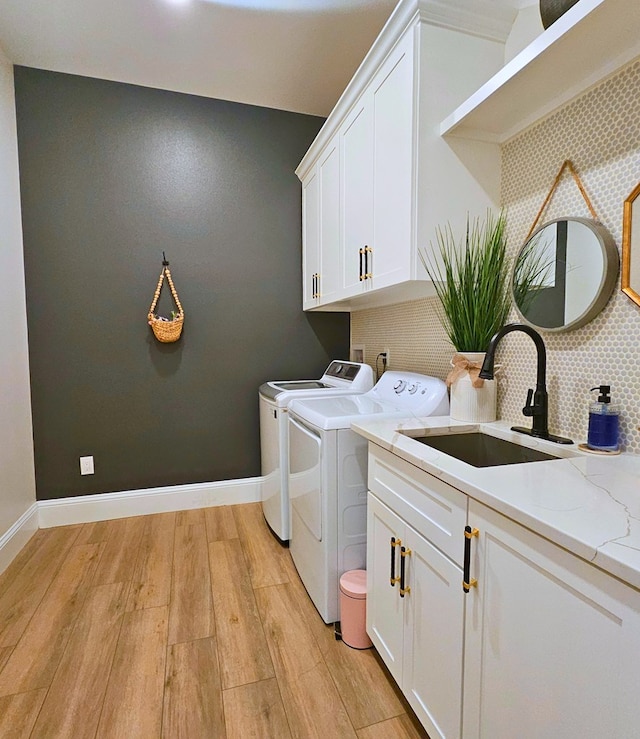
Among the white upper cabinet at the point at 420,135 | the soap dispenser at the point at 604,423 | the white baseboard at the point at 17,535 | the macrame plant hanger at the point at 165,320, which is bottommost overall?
the white baseboard at the point at 17,535

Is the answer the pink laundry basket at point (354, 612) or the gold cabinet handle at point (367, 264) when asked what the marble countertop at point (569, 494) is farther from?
the gold cabinet handle at point (367, 264)

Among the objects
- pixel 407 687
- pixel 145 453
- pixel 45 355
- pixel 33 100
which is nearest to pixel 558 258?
pixel 407 687

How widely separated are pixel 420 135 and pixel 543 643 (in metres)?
1.54

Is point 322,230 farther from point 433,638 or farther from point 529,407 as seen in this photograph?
point 433,638

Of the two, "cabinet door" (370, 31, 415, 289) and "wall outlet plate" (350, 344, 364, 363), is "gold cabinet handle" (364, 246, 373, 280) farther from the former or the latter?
"wall outlet plate" (350, 344, 364, 363)

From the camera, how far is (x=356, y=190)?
6.46ft

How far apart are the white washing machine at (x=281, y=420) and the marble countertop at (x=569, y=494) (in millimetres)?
967

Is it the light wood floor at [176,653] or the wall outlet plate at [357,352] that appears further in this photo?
the wall outlet plate at [357,352]

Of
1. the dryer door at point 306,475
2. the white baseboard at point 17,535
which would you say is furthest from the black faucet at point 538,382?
the white baseboard at point 17,535

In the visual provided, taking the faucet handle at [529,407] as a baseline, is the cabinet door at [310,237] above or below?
above

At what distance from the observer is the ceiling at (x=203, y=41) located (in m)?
1.94

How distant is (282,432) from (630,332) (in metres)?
1.54

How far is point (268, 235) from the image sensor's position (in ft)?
9.41

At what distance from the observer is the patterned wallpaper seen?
43.5 inches
